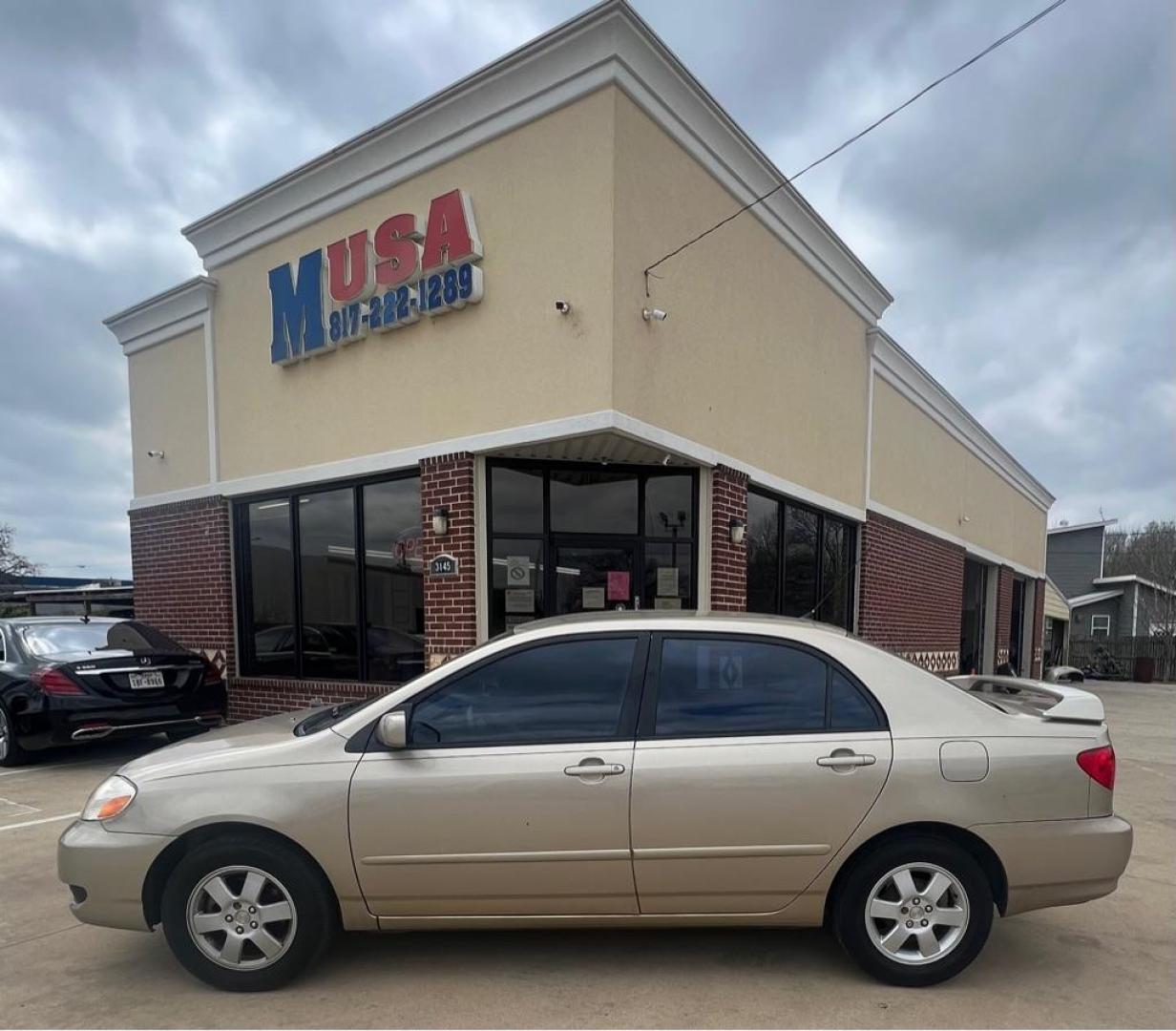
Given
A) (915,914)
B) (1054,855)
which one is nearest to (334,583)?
(915,914)

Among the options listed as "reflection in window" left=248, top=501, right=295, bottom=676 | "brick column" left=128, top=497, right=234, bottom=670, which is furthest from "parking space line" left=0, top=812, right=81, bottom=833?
"brick column" left=128, top=497, right=234, bottom=670

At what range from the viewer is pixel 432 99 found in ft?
20.7

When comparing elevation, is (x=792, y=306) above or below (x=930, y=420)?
above

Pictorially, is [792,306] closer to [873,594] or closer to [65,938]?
[873,594]

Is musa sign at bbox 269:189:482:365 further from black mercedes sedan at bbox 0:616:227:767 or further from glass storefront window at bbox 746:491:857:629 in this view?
glass storefront window at bbox 746:491:857:629

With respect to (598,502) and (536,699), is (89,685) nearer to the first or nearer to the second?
(598,502)

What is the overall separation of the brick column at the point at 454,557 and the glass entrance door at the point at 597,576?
0.96m

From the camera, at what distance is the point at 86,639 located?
6914 millimetres

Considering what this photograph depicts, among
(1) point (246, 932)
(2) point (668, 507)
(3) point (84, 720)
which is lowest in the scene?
(3) point (84, 720)

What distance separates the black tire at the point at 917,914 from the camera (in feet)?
9.23

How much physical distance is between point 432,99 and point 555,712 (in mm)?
5851

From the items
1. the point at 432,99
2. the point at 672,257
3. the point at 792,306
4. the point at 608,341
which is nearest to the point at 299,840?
the point at 608,341

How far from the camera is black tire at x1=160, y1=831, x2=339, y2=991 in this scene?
2.79m

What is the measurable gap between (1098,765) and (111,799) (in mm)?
4125
